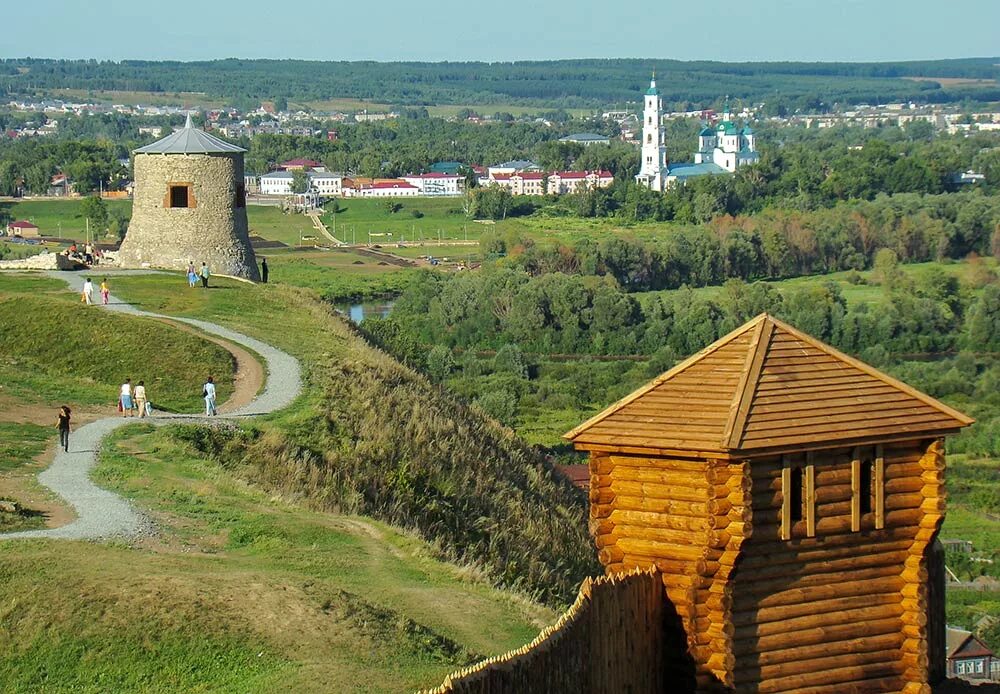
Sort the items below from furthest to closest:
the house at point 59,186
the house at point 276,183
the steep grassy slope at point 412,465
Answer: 1. the house at point 276,183
2. the house at point 59,186
3. the steep grassy slope at point 412,465

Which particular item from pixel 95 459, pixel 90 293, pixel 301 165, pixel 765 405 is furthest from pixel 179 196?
pixel 301 165

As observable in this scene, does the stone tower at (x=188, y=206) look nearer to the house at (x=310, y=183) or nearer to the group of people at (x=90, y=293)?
the group of people at (x=90, y=293)

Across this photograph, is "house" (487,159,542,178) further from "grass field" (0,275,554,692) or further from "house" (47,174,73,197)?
"grass field" (0,275,554,692)

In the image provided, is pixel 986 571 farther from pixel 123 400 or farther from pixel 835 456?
pixel 835 456

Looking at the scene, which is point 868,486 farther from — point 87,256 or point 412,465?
point 87,256

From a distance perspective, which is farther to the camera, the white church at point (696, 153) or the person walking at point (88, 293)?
the white church at point (696, 153)

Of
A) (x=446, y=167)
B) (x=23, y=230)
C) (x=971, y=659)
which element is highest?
(x=23, y=230)

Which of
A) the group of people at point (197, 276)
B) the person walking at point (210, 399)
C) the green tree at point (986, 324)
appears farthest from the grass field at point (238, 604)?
the green tree at point (986, 324)
